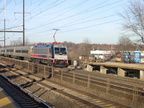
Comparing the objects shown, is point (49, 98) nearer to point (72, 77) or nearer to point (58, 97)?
point (58, 97)

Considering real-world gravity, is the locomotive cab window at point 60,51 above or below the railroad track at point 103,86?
above

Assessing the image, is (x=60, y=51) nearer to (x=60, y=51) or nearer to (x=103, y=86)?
(x=60, y=51)

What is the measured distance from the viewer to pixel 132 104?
333 inches

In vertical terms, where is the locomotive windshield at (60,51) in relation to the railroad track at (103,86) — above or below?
above

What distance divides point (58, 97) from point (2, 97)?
2.95 m

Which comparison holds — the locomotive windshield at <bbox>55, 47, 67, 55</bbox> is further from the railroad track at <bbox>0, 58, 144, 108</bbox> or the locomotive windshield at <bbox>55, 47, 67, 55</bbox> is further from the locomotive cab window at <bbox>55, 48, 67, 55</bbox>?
the railroad track at <bbox>0, 58, 144, 108</bbox>

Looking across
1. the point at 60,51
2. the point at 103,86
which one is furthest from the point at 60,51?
the point at 103,86

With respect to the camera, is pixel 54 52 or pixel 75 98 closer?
pixel 75 98

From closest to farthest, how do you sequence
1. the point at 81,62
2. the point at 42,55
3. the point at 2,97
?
1. the point at 2,97
2. the point at 42,55
3. the point at 81,62

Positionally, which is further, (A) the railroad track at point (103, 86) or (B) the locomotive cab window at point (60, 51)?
(B) the locomotive cab window at point (60, 51)

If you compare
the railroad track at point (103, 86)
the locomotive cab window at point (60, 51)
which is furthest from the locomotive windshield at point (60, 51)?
the railroad track at point (103, 86)

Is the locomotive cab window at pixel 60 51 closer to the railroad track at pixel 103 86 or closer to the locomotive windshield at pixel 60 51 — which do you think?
the locomotive windshield at pixel 60 51

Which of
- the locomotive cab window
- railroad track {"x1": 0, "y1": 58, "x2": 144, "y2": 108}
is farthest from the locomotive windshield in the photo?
railroad track {"x1": 0, "y1": 58, "x2": 144, "y2": 108}

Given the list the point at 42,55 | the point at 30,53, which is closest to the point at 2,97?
the point at 42,55
